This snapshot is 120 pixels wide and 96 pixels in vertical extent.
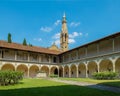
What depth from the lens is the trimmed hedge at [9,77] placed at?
57.5 ft

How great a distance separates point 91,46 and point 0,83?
23.6 m

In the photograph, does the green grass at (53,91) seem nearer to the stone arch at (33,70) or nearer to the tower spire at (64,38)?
the stone arch at (33,70)

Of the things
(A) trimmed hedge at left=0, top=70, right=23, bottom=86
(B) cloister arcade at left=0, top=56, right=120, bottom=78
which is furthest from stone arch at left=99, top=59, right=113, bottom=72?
(A) trimmed hedge at left=0, top=70, right=23, bottom=86

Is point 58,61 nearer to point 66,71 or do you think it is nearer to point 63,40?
point 66,71

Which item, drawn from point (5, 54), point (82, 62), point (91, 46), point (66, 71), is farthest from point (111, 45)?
point (5, 54)

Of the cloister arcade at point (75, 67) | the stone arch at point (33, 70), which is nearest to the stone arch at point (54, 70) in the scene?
the cloister arcade at point (75, 67)

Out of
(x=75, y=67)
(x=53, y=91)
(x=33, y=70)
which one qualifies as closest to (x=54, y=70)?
(x=33, y=70)

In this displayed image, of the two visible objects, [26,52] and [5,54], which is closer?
[5,54]

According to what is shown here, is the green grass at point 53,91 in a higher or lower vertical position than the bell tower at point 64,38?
lower

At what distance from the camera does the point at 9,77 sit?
18109 millimetres

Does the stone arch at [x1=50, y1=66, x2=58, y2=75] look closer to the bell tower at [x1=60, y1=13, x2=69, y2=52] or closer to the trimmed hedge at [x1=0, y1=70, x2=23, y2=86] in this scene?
the bell tower at [x1=60, y1=13, x2=69, y2=52]

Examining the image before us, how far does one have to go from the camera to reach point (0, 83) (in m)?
17.5

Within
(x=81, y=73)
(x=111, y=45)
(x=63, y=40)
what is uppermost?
(x=63, y=40)

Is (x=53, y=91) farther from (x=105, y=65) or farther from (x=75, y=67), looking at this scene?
(x=75, y=67)
